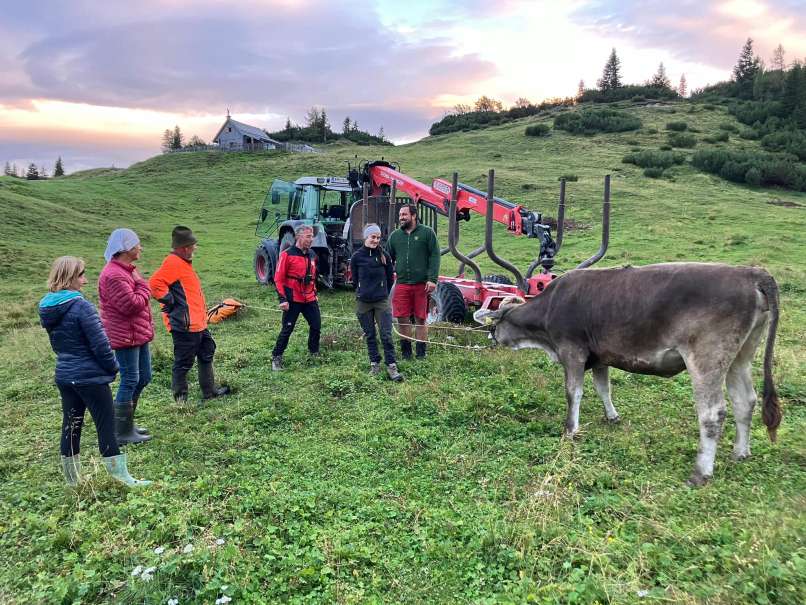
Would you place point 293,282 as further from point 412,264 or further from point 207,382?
point 207,382

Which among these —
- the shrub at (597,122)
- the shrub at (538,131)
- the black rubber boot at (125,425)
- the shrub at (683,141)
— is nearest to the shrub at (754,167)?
the shrub at (683,141)

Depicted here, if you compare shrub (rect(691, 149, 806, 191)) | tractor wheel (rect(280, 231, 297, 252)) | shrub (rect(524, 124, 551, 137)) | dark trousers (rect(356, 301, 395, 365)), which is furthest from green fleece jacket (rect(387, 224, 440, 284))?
shrub (rect(524, 124, 551, 137))

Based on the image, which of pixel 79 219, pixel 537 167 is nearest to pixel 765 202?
pixel 537 167

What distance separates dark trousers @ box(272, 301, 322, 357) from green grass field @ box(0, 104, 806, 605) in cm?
39

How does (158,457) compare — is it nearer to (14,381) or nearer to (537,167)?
(14,381)

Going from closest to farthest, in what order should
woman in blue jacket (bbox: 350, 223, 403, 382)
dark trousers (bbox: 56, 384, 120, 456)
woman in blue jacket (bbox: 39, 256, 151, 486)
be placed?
woman in blue jacket (bbox: 39, 256, 151, 486)
dark trousers (bbox: 56, 384, 120, 456)
woman in blue jacket (bbox: 350, 223, 403, 382)

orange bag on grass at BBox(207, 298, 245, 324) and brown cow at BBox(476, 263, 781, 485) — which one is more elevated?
brown cow at BBox(476, 263, 781, 485)

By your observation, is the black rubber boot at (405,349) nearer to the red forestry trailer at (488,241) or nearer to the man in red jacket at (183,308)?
the red forestry trailer at (488,241)

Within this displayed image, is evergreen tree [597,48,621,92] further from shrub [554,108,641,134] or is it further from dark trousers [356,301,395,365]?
dark trousers [356,301,395,365]

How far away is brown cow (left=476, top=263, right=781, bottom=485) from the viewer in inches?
170

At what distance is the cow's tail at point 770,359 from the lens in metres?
4.24

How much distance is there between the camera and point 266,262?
48.9ft

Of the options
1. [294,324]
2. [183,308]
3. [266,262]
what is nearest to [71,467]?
[183,308]

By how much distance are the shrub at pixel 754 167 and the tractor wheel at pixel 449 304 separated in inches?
1126
